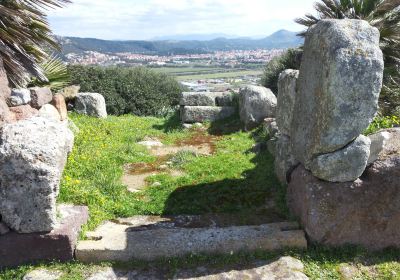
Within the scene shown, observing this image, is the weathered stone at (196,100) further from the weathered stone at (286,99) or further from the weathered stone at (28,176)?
the weathered stone at (28,176)

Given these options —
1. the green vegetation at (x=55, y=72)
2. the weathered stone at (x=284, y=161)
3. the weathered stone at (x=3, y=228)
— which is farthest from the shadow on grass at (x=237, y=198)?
the green vegetation at (x=55, y=72)

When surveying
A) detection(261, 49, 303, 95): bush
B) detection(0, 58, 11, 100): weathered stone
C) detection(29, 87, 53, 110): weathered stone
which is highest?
detection(0, 58, 11, 100): weathered stone

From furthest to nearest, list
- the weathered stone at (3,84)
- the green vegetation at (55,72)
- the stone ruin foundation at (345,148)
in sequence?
the green vegetation at (55,72) → the weathered stone at (3,84) → the stone ruin foundation at (345,148)

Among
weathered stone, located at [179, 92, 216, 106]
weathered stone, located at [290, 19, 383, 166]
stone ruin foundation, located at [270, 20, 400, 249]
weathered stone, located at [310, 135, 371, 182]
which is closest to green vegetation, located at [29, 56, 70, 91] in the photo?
weathered stone, located at [179, 92, 216, 106]

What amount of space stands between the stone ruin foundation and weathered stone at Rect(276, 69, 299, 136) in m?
1.15

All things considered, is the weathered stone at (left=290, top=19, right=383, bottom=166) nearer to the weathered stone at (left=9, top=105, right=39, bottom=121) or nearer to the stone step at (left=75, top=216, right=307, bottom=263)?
the stone step at (left=75, top=216, right=307, bottom=263)

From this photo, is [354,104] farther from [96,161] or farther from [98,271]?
[96,161]

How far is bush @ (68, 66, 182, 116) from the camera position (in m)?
17.1

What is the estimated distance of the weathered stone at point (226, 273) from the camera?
528cm

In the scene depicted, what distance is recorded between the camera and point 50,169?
5.27m

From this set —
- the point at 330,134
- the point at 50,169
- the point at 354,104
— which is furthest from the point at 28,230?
the point at 354,104

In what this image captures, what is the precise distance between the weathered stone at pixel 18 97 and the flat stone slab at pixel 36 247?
98.9 inches

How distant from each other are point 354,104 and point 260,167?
3760mm

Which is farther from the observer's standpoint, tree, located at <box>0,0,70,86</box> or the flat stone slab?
tree, located at <box>0,0,70,86</box>
